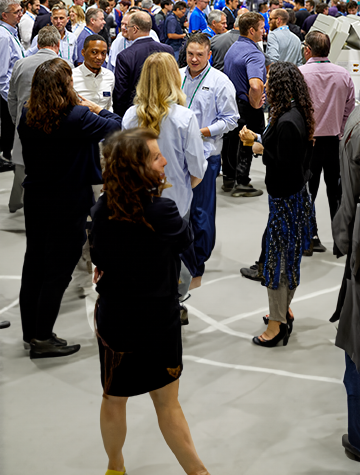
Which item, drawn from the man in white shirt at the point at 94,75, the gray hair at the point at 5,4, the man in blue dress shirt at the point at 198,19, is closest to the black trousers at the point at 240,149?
the man in white shirt at the point at 94,75

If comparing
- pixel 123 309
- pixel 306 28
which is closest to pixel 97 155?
pixel 123 309

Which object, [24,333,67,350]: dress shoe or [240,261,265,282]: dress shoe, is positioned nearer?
[24,333,67,350]: dress shoe

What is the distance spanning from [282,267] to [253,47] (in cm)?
347

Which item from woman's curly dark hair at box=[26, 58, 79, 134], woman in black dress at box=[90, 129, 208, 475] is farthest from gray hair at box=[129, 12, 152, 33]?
woman in black dress at box=[90, 129, 208, 475]

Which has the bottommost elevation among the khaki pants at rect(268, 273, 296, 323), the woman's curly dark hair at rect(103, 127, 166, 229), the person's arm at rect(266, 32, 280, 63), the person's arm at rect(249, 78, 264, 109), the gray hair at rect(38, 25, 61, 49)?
the khaki pants at rect(268, 273, 296, 323)

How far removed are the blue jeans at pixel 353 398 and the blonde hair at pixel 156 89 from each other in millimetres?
1736

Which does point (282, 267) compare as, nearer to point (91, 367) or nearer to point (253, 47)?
point (91, 367)

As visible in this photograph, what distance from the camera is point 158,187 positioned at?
7.18 feet

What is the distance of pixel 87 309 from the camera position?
4273 mm

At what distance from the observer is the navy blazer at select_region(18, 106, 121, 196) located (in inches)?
131

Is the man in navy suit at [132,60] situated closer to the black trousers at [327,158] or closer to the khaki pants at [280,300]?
the black trousers at [327,158]

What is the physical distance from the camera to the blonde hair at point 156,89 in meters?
3.42

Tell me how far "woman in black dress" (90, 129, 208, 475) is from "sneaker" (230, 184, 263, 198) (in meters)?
4.49

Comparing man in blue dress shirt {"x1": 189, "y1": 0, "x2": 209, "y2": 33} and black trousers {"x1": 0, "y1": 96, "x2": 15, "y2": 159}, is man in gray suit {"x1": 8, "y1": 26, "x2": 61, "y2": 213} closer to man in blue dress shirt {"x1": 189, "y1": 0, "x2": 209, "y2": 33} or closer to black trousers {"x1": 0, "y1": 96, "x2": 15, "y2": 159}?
black trousers {"x1": 0, "y1": 96, "x2": 15, "y2": 159}
